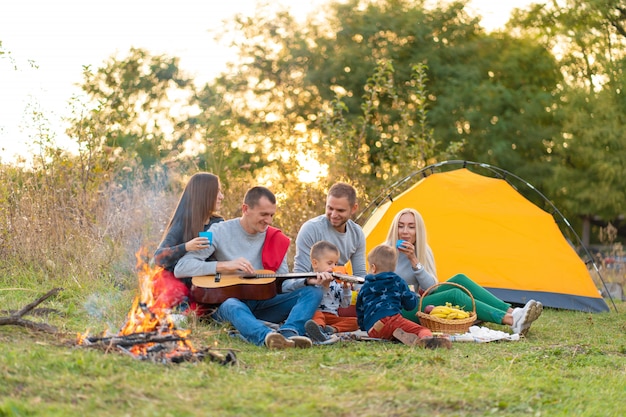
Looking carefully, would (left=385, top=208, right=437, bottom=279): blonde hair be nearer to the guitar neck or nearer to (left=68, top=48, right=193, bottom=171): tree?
the guitar neck

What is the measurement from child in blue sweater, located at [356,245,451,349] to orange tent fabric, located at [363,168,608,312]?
8.11 feet

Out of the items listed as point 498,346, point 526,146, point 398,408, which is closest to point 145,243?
point 498,346

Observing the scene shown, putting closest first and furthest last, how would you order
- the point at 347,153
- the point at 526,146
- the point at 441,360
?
1. the point at 441,360
2. the point at 347,153
3. the point at 526,146

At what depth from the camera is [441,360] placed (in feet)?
15.5

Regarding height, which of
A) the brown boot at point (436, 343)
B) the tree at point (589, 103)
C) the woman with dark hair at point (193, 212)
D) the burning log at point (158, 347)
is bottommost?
the brown boot at point (436, 343)

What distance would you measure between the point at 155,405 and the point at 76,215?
5.09 meters

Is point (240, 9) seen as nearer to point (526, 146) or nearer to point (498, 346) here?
point (526, 146)

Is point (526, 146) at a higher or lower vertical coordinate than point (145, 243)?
higher

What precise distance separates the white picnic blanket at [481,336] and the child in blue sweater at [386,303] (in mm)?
389

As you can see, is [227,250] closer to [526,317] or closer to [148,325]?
[148,325]

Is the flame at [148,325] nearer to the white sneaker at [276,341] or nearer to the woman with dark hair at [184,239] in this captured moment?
the white sneaker at [276,341]

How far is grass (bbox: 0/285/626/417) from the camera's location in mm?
3486

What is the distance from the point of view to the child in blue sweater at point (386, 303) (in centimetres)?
551

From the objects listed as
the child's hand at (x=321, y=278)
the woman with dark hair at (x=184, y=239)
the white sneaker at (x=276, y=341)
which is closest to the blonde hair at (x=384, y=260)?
the child's hand at (x=321, y=278)
